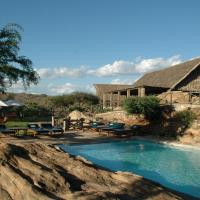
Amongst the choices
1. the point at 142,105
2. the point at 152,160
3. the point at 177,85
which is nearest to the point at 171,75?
the point at 177,85

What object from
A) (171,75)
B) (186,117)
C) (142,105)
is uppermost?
(171,75)

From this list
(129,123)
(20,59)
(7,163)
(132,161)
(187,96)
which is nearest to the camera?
(7,163)

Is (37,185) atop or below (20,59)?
below

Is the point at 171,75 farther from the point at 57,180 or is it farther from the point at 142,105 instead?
the point at 57,180

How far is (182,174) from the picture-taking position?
47.7 ft

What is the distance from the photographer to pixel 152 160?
56.9 ft

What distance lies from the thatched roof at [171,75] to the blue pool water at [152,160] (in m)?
12.2

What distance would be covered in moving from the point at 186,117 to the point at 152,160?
24.5 feet

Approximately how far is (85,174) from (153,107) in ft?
55.5

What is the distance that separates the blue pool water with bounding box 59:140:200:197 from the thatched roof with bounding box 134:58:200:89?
12.2 meters

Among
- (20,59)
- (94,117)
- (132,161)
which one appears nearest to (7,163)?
(132,161)

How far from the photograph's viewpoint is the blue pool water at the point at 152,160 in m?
13.6

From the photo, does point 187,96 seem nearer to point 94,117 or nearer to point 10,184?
point 94,117

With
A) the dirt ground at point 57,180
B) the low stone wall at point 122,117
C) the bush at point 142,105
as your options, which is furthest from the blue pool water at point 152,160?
the low stone wall at point 122,117
